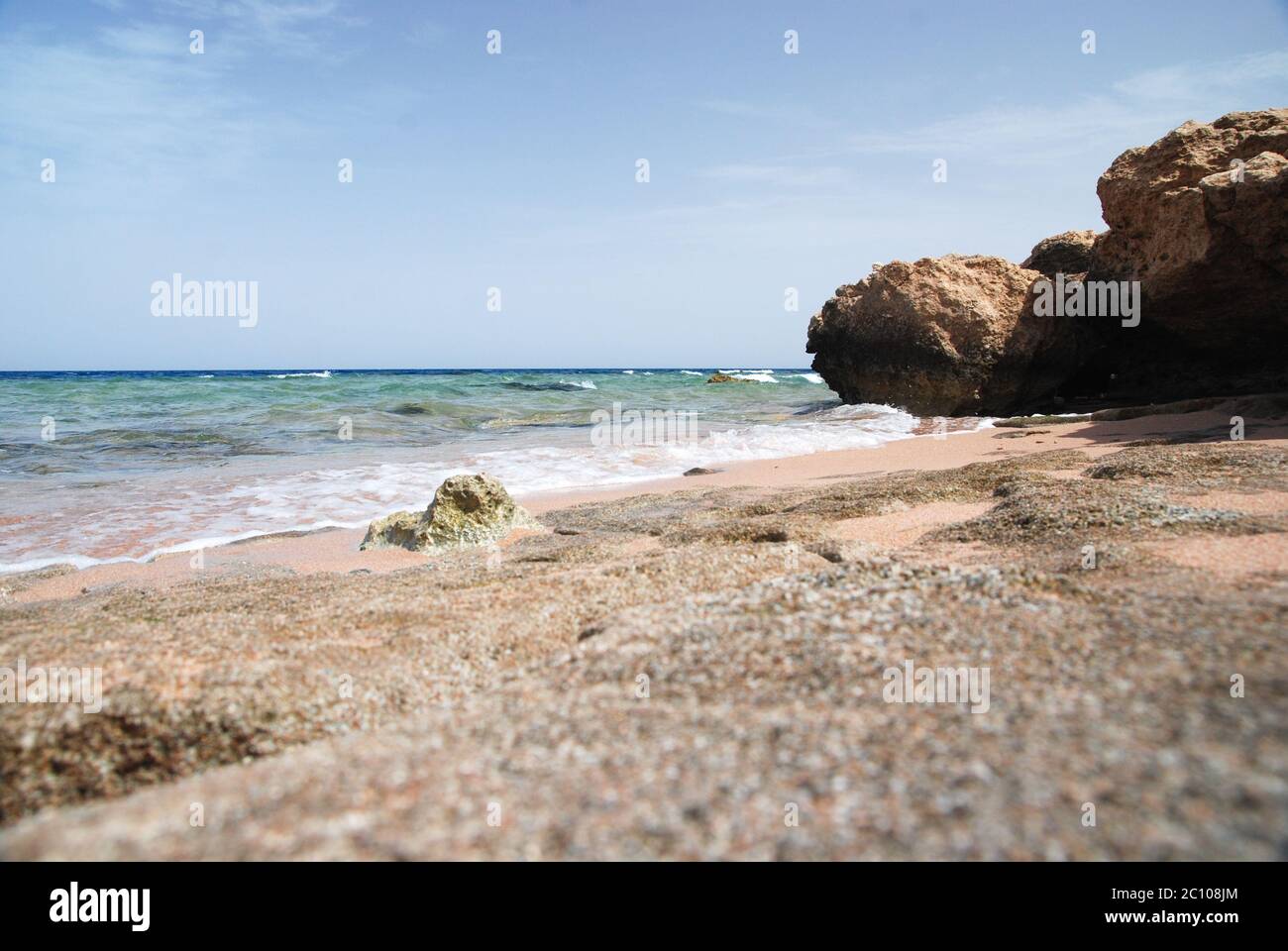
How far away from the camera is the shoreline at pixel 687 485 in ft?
19.1

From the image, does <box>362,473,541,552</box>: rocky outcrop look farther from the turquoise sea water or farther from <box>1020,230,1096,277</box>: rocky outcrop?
<box>1020,230,1096,277</box>: rocky outcrop

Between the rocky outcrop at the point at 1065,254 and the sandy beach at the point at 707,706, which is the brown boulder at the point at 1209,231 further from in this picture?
the sandy beach at the point at 707,706

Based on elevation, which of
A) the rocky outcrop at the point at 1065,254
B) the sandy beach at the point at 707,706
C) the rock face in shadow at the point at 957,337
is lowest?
the sandy beach at the point at 707,706

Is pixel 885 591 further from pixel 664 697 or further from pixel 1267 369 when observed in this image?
pixel 1267 369

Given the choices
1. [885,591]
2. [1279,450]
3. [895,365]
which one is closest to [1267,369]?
[895,365]

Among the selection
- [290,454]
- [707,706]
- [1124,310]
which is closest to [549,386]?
[290,454]

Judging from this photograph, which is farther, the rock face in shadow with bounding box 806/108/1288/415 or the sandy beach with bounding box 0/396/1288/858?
the rock face in shadow with bounding box 806/108/1288/415

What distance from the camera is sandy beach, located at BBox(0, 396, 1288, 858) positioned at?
5.54ft

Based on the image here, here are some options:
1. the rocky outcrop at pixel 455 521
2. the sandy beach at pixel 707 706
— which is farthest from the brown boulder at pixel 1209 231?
the rocky outcrop at pixel 455 521

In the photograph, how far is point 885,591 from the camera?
3197 mm

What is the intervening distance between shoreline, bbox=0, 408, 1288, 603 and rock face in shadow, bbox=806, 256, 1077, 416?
6.92 feet

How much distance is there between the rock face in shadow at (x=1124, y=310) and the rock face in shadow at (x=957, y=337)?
3 centimetres

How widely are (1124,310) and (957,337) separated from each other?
10.1 ft

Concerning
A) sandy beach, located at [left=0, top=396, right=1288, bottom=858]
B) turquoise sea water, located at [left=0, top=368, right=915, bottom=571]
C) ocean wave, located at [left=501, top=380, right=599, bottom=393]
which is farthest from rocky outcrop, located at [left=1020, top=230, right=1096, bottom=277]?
ocean wave, located at [left=501, top=380, right=599, bottom=393]
